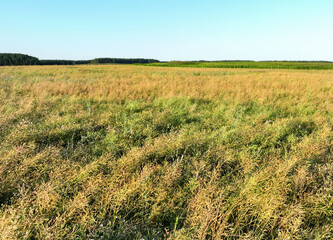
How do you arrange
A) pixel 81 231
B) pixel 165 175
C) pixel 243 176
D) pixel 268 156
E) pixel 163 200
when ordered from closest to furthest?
pixel 81 231 < pixel 163 200 < pixel 165 175 < pixel 243 176 < pixel 268 156

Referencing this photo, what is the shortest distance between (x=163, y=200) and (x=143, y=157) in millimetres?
900

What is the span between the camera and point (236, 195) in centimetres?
A: 227

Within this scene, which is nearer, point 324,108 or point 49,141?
point 49,141

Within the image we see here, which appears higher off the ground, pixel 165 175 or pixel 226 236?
pixel 165 175

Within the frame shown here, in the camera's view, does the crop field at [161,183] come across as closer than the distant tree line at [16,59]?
Yes

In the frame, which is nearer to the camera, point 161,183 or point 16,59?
point 161,183

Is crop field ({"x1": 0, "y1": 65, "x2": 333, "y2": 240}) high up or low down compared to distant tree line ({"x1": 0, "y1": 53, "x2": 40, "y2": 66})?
down

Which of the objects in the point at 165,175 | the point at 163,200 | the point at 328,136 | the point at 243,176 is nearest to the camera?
the point at 163,200

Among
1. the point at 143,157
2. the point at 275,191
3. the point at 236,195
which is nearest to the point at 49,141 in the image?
the point at 143,157

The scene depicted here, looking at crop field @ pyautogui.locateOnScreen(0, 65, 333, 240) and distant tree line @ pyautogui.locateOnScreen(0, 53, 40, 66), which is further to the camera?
distant tree line @ pyautogui.locateOnScreen(0, 53, 40, 66)

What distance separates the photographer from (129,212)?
198cm

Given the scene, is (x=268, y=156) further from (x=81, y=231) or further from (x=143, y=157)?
→ (x=81, y=231)

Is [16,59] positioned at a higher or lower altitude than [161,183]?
higher

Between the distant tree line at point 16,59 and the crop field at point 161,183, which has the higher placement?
the distant tree line at point 16,59
